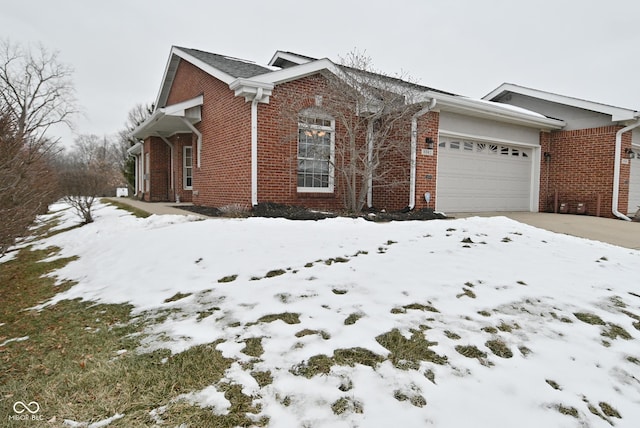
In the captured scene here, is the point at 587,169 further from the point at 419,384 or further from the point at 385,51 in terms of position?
the point at 385,51

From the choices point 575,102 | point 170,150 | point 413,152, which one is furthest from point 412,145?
point 170,150

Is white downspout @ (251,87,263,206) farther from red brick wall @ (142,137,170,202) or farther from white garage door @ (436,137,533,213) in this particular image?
red brick wall @ (142,137,170,202)

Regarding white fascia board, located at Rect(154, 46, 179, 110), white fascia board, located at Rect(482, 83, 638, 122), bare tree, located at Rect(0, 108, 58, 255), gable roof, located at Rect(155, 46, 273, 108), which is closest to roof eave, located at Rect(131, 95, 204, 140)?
gable roof, located at Rect(155, 46, 273, 108)

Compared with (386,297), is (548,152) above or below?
above

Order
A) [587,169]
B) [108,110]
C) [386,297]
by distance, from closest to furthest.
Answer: [386,297]
[587,169]
[108,110]

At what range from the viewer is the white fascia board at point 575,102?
33.6 feet

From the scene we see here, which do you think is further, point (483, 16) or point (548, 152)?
point (483, 16)

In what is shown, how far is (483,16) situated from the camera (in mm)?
20109

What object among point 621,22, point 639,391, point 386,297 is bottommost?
point 639,391

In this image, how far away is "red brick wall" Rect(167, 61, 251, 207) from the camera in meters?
8.73

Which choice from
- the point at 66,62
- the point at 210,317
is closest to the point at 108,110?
the point at 66,62

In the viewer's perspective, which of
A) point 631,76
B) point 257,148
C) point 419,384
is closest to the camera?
point 419,384

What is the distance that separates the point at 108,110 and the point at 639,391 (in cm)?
6878

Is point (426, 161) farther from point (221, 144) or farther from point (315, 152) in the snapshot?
point (221, 144)
